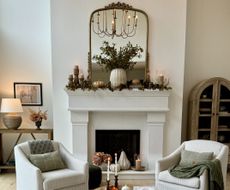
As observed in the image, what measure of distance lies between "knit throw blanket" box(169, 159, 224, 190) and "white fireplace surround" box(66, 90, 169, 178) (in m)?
1.12

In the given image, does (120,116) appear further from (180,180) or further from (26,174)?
(26,174)

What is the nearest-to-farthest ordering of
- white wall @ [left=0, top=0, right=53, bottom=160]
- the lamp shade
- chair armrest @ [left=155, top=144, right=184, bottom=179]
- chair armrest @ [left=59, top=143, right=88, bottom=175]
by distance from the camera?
chair armrest @ [left=59, top=143, right=88, bottom=175], chair armrest @ [left=155, top=144, right=184, bottom=179], the lamp shade, white wall @ [left=0, top=0, right=53, bottom=160]

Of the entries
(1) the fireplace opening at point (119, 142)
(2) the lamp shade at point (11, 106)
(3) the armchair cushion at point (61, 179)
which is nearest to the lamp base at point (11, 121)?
(2) the lamp shade at point (11, 106)

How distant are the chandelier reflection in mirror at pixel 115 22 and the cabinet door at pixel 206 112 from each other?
5.64ft

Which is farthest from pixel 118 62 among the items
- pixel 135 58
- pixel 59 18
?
pixel 59 18

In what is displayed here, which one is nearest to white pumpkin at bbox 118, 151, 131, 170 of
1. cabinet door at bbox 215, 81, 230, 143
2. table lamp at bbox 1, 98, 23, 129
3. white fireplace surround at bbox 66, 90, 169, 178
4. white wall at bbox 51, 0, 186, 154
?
white fireplace surround at bbox 66, 90, 169, 178

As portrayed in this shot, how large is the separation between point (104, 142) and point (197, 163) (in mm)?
1777

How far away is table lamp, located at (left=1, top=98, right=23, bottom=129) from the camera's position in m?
4.33

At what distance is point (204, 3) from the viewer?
189 inches

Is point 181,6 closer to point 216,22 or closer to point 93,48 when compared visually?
point 216,22

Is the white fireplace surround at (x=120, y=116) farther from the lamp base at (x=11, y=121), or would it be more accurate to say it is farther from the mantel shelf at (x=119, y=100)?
the lamp base at (x=11, y=121)

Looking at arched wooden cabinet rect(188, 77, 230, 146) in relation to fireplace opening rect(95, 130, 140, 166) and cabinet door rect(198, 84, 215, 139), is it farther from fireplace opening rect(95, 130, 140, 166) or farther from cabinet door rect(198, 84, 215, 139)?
fireplace opening rect(95, 130, 140, 166)

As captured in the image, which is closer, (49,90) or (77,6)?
(77,6)

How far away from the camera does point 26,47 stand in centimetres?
478
